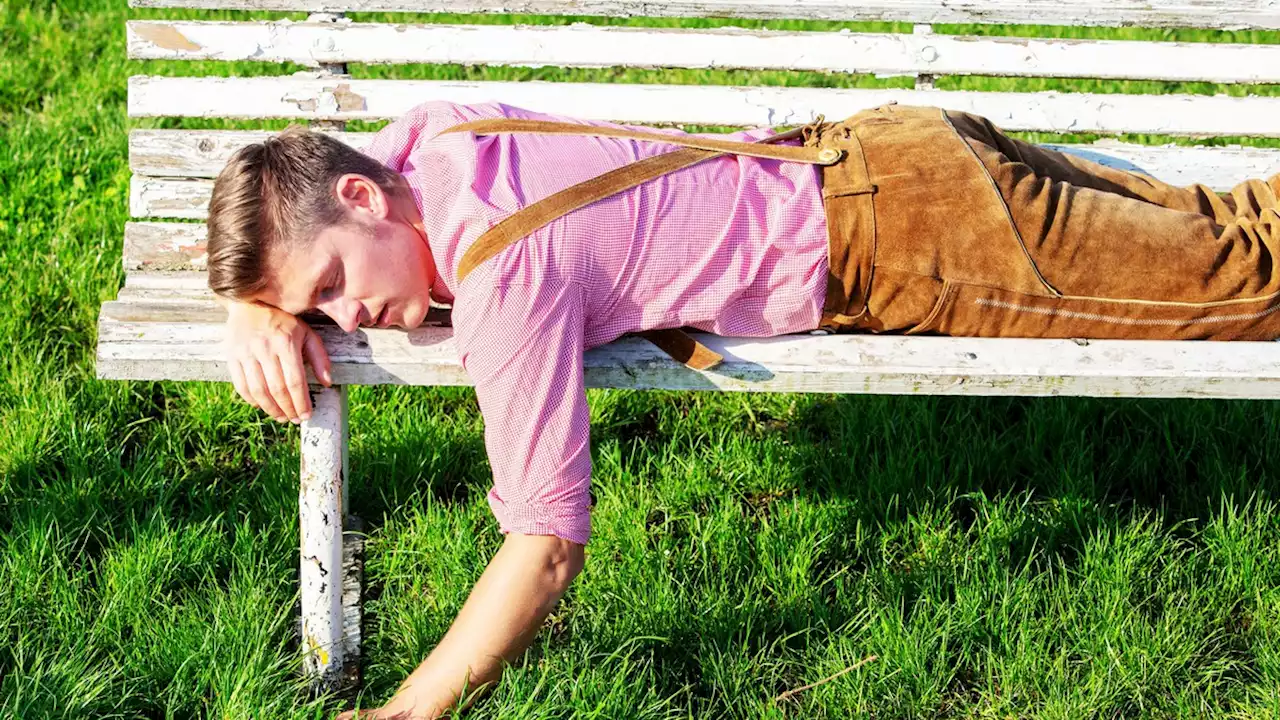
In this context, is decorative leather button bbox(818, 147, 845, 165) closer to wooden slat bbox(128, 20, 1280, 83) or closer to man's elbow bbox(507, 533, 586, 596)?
wooden slat bbox(128, 20, 1280, 83)

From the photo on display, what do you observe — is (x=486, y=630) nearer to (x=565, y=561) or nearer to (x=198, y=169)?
(x=565, y=561)

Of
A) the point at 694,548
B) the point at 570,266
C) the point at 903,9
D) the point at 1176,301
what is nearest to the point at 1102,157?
the point at 903,9

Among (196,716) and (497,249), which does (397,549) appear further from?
(497,249)

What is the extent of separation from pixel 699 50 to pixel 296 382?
1.54 m

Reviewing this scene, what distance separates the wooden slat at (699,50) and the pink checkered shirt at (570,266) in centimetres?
56

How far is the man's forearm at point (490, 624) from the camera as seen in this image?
239 centimetres

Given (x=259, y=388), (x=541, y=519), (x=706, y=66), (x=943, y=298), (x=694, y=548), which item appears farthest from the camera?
(x=706, y=66)

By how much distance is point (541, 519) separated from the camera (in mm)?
2383

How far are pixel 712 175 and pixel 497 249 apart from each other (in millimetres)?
545

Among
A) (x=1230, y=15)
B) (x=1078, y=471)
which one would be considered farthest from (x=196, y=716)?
(x=1230, y=15)

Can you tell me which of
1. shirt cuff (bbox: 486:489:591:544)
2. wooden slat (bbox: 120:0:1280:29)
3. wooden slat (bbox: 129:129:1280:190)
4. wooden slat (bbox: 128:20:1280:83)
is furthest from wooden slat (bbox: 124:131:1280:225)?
shirt cuff (bbox: 486:489:591:544)

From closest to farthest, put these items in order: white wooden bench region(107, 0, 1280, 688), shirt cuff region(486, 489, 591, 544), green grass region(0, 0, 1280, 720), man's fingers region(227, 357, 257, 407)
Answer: shirt cuff region(486, 489, 591, 544) < man's fingers region(227, 357, 257, 407) < green grass region(0, 0, 1280, 720) < white wooden bench region(107, 0, 1280, 688)

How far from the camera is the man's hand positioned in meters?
2.47

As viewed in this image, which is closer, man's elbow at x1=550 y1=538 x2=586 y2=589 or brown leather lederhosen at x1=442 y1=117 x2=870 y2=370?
man's elbow at x1=550 y1=538 x2=586 y2=589
